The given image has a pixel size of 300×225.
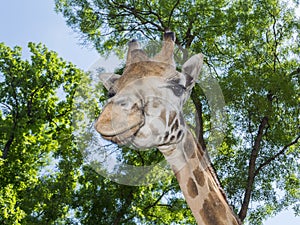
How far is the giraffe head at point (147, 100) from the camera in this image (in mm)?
2346

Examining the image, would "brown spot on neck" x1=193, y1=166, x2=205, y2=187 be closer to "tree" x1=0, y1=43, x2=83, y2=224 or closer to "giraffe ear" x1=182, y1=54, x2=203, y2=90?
"giraffe ear" x1=182, y1=54, x2=203, y2=90

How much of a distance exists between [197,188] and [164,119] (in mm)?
748

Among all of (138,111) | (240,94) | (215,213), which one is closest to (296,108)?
(240,94)

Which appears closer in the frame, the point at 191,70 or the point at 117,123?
the point at 117,123

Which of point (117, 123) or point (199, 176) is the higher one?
point (199, 176)

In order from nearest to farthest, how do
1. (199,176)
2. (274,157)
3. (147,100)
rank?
(147,100), (199,176), (274,157)

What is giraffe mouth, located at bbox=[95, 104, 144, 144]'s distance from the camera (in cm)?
231

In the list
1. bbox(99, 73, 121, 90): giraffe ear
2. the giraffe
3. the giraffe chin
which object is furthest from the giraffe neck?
the giraffe chin

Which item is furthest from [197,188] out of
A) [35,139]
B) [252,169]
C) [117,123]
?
[35,139]

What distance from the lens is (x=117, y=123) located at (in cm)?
232

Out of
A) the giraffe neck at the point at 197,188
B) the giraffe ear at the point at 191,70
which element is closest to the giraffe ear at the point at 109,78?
the giraffe ear at the point at 191,70

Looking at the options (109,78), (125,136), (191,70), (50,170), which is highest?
(50,170)

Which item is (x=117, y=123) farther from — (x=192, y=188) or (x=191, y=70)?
(x=192, y=188)

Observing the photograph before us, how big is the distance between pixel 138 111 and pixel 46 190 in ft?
35.3
